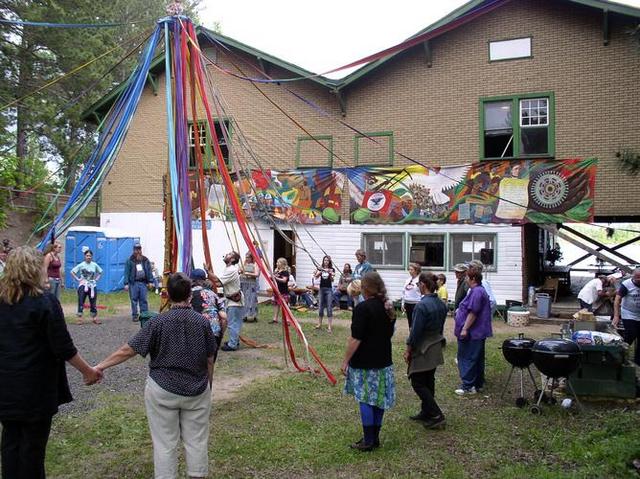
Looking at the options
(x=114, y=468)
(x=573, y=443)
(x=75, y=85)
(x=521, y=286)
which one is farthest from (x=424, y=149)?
(x=75, y=85)

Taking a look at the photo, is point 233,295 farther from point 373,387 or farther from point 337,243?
point 337,243

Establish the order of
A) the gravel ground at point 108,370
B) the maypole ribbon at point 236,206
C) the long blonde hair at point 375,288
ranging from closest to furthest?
the long blonde hair at point 375,288
the maypole ribbon at point 236,206
the gravel ground at point 108,370

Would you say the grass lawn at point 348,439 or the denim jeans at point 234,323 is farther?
the denim jeans at point 234,323

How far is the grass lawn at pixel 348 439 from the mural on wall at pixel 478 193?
27.2ft

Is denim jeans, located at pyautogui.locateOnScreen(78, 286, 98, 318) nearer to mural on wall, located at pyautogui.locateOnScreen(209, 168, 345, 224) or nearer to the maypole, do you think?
mural on wall, located at pyautogui.locateOnScreen(209, 168, 345, 224)

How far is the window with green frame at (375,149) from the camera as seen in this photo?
15969 millimetres

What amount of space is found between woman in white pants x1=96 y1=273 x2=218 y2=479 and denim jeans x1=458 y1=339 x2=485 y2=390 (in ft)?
13.7

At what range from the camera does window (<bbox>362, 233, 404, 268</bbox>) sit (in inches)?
633

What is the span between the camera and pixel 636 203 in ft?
44.4

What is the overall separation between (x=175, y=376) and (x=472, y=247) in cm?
1252

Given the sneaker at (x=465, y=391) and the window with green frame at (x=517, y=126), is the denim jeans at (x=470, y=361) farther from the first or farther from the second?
the window with green frame at (x=517, y=126)

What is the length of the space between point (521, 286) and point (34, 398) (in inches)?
522

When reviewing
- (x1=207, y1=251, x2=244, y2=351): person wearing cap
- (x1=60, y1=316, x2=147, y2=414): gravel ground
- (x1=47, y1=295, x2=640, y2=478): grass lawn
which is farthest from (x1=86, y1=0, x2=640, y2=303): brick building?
(x1=47, y1=295, x2=640, y2=478): grass lawn

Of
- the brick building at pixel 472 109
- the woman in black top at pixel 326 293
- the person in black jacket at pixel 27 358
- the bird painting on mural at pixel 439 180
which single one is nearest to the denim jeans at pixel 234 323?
the woman in black top at pixel 326 293
